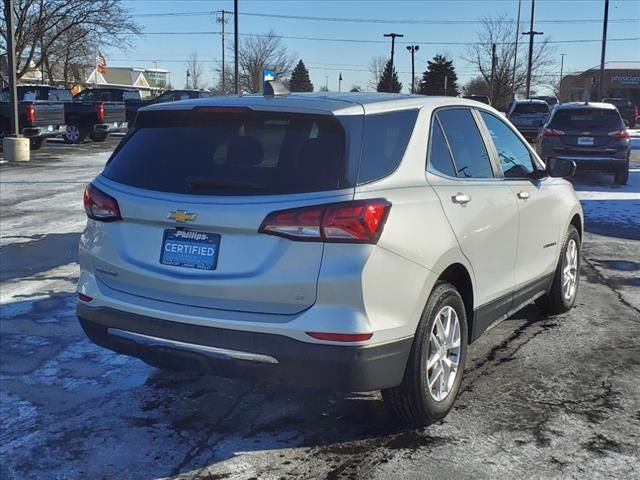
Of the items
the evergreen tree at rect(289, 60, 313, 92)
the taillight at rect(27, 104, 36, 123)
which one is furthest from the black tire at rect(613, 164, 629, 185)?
the evergreen tree at rect(289, 60, 313, 92)

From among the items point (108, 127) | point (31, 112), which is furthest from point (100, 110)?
point (31, 112)

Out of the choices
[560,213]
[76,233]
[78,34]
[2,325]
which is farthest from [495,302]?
[78,34]

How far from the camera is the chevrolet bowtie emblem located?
10.9 feet

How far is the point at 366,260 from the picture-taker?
124 inches

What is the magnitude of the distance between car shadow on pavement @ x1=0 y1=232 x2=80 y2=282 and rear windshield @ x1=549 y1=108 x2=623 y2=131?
32.8 ft

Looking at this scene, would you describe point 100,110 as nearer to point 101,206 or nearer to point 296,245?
point 101,206

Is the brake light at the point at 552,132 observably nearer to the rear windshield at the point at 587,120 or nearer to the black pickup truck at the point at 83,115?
the rear windshield at the point at 587,120

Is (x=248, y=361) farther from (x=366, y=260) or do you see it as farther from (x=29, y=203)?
(x=29, y=203)

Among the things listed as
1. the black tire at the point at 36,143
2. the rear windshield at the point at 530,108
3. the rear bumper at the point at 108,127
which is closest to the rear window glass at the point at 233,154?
the black tire at the point at 36,143

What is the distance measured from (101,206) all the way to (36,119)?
1924cm

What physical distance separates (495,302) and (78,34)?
116ft

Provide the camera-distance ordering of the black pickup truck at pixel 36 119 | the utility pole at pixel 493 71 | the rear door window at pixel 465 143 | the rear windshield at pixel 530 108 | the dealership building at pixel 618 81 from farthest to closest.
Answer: the dealership building at pixel 618 81 < the utility pole at pixel 493 71 < the rear windshield at pixel 530 108 < the black pickup truck at pixel 36 119 < the rear door window at pixel 465 143

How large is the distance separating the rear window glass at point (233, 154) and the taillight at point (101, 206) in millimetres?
119

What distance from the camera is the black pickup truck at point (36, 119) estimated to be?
2102 cm
